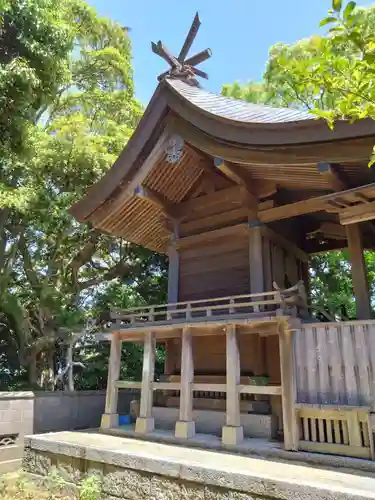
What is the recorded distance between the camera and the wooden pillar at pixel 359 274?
22.3 ft

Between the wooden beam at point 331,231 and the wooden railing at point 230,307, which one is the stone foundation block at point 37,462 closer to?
the wooden railing at point 230,307

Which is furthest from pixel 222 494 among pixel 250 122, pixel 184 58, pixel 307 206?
pixel 184 58

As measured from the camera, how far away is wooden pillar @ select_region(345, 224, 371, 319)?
6800mm

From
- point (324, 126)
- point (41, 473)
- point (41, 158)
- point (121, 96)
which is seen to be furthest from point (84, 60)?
point (41, 473)

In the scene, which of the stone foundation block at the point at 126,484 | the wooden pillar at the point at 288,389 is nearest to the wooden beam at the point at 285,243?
the wooden pillar at the point at 288,389

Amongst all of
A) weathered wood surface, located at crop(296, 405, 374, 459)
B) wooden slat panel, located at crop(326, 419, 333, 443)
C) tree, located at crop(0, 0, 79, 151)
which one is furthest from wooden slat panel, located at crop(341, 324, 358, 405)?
tree, located at crop(0, 0, 79, 151)

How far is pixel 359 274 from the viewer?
706cm

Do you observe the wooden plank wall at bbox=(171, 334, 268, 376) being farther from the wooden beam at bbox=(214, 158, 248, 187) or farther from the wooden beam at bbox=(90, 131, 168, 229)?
the wooden beam at bbox=(90, 131, 168, 229)

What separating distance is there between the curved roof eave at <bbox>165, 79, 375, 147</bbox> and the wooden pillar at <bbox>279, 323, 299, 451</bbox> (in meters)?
3.19

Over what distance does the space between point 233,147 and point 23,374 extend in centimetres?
1231

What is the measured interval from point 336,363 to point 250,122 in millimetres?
4374

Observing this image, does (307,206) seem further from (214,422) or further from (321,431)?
(214,422)

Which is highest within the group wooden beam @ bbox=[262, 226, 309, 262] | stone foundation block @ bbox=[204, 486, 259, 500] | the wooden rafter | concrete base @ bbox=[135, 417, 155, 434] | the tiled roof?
the tiled roof

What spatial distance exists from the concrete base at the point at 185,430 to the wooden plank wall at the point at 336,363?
2.10m
